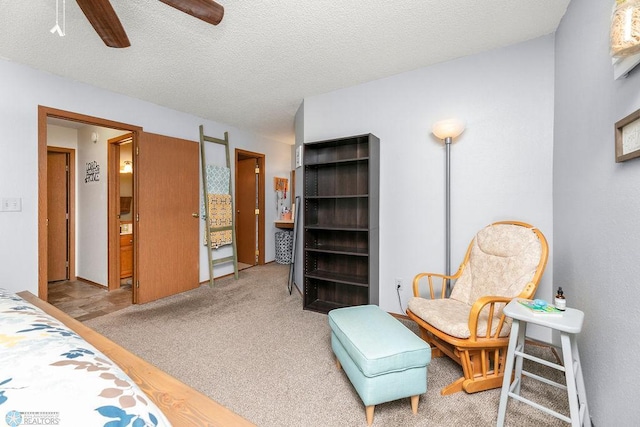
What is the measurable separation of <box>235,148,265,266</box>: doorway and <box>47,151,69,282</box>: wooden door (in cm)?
254

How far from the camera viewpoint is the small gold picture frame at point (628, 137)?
109cm

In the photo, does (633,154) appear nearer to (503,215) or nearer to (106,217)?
(503,215)

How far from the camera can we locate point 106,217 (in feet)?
12.3

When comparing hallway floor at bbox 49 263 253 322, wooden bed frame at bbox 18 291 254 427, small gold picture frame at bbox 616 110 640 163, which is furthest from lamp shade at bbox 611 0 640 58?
hallway floor at bbox 49 263 253 322

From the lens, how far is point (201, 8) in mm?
1416

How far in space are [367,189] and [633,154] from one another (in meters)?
1.89

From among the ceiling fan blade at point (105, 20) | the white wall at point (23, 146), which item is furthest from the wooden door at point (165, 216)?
the ceiling fan blade at point (105, 20)

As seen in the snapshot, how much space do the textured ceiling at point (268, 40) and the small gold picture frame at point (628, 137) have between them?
117cm

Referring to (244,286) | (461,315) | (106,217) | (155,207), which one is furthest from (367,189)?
(106,217)

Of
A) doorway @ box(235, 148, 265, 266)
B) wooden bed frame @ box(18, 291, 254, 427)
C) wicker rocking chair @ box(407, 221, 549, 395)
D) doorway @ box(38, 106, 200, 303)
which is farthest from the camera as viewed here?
doorway @ box(235, 148, 265, 266)

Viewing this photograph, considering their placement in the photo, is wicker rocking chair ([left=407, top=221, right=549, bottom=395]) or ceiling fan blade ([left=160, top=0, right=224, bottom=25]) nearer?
ceiling fan blade ([left=160, top=0, right=224, bottom=25])

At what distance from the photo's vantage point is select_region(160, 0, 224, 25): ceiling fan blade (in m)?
1.36

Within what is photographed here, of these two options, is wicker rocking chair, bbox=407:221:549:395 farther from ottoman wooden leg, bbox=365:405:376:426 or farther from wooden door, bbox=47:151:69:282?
wooden door, bbox=47:151:69:282

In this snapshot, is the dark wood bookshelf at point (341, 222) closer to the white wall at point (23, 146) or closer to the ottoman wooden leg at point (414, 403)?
the ottoman wooden leg at point (414, 403)
